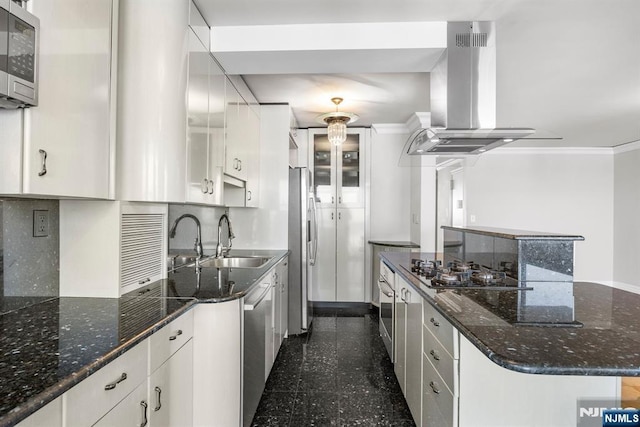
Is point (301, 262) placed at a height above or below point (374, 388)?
above

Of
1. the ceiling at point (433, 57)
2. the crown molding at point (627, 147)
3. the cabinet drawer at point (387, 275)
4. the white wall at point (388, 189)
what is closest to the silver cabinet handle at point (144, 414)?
the cabinet drawer at point (387, 275)

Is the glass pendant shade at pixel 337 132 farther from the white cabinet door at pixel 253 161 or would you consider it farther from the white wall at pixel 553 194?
the white wall at pixel 553 194

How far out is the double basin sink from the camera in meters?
2.37

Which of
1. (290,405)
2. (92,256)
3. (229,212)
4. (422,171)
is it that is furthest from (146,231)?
(422,171)

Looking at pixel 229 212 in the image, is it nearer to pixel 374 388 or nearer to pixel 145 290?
pixel 145 290

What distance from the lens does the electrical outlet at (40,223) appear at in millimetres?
1391

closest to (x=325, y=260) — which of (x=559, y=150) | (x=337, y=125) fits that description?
(x=337, y=125)

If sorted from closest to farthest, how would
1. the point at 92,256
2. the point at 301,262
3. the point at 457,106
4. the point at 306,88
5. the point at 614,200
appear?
the point at 92,256
the point at 457,106
the point at 306,88
the point at 301,262
the point at 614,200

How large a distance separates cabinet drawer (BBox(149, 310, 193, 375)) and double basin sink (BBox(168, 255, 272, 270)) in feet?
2.94

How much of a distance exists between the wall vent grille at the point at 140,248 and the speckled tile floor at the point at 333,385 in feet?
3.68

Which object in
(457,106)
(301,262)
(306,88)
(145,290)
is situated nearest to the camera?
(145,290)

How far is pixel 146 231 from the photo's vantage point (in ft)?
5.83

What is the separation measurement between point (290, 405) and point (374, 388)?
2.03 ft

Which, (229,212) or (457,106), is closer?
(457,106)
